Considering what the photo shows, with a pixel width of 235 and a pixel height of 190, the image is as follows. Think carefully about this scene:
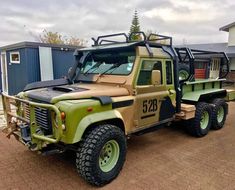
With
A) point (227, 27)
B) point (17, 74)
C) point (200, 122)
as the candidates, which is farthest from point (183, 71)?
point (227, 27)

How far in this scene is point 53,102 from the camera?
3.58 metres

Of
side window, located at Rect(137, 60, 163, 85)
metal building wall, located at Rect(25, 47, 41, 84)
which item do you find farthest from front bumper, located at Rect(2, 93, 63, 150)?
metal building wall, located at Rect(25, 47, 41, 84)

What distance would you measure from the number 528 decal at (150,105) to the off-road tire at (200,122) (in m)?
1.61

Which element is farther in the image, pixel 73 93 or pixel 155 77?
pixel 155 77

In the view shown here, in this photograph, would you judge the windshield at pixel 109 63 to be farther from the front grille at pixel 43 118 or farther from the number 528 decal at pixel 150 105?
the front grille at pixel 43 118

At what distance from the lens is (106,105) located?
3.89 m

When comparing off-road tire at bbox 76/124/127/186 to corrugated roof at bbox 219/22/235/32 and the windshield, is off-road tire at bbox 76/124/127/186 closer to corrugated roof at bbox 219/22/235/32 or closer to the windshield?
the windshield

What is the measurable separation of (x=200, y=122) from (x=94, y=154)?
11.3ft

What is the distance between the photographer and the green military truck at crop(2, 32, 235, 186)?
355 centimetres

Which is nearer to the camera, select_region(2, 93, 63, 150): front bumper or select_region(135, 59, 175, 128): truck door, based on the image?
select_region(2, 93, 63, 150): front bumper

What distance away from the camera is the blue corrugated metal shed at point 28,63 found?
10891mm

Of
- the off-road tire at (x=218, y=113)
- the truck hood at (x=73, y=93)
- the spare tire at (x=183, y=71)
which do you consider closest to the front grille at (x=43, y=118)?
the truck hood at (x=73, y=93)

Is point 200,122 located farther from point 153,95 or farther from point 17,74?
point 17,74

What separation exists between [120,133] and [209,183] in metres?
1.57
